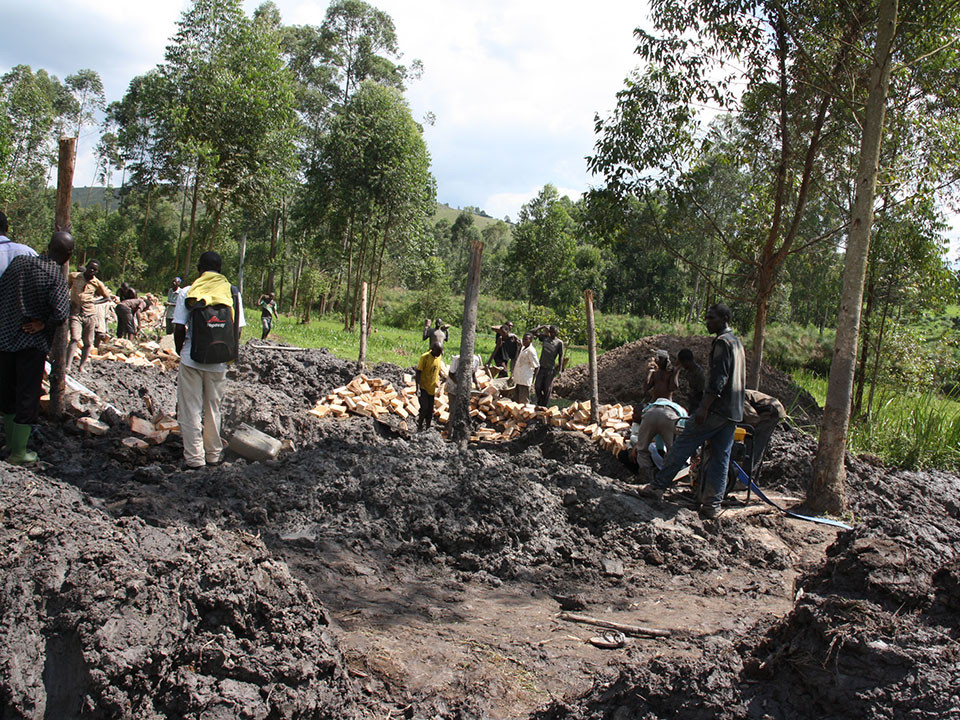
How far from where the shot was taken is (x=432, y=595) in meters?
4.52

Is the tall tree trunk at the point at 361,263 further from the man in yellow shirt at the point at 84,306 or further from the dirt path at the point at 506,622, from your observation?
the dirt path at the point at 506,622

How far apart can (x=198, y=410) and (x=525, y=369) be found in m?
6.88

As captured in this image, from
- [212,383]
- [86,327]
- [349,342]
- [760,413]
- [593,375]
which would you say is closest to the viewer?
[212,383]

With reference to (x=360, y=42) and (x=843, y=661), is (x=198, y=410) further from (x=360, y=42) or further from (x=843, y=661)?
(x=360, y=42)

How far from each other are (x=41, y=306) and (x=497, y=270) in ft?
126

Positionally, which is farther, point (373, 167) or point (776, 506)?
point (373, 167)

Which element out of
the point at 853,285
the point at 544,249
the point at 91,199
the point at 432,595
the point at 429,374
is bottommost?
the point at 432,595

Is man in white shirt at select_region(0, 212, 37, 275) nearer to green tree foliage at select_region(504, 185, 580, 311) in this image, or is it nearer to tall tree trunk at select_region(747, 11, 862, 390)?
tall tree trunk at select_region(747, 11, 862, 390)

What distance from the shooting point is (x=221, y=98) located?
54.6ft

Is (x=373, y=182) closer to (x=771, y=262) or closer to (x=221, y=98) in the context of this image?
(x=221, y=98)

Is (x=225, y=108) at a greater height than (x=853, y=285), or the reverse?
(x=225, y=108)

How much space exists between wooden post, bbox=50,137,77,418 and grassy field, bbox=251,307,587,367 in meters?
9.62

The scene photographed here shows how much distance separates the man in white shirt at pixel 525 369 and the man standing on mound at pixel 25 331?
7.78 meters

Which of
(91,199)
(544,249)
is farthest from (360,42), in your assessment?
(91,199)
